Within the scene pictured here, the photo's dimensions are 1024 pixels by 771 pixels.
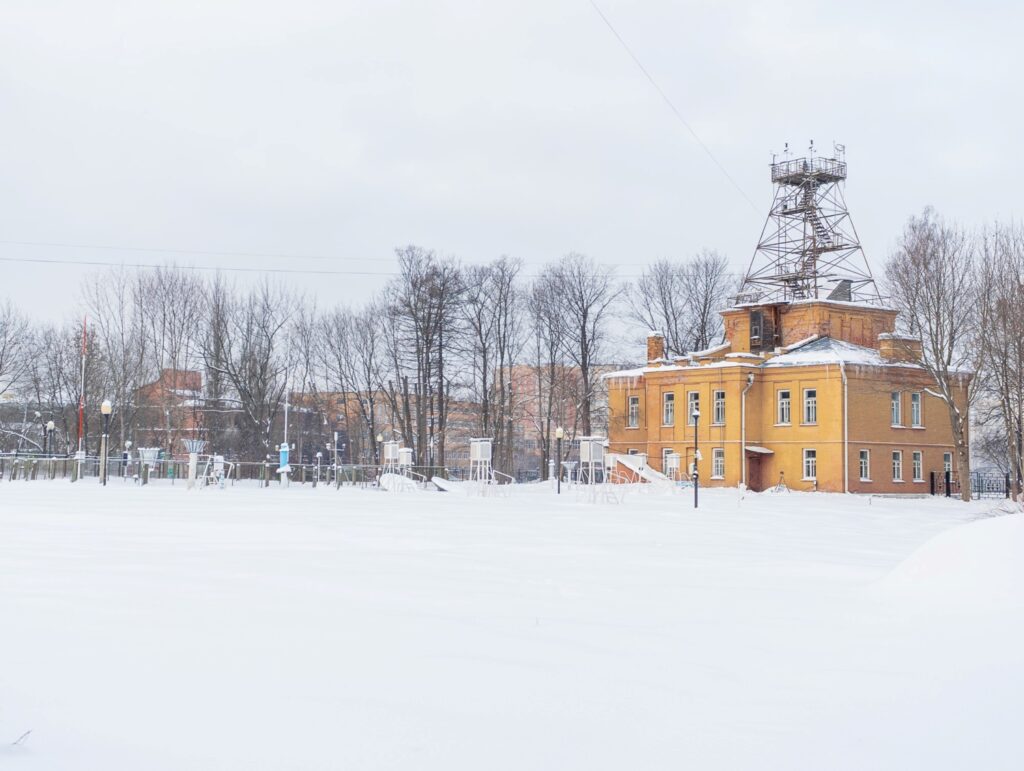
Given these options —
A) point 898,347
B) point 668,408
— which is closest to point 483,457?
point 668,408

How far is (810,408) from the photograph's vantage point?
52.6 metres

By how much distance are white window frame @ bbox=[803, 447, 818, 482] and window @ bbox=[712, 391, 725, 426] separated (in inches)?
177

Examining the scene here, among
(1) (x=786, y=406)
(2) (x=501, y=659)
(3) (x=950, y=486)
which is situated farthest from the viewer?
(3) (x=950, y=486)

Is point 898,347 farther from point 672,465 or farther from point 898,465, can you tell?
point 672,465

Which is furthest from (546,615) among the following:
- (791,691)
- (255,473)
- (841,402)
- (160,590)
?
(255,473)

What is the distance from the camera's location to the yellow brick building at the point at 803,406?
2021 inches

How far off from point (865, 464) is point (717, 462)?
7200 millimetres

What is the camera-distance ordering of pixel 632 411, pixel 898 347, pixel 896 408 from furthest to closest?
pixel 632 411, pixel 896 408, pixel 898 347

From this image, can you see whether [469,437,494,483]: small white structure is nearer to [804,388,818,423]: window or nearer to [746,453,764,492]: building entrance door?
[746,453,764,492]: building entrance door

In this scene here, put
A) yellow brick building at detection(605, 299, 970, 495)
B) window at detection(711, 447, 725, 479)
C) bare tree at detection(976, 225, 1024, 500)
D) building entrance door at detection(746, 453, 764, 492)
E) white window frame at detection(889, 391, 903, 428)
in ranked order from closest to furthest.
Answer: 1. bare tree at detection(976, 225, 1024, 500)
2. yellow brick building at detection(605, 299, 970, 495)
3. white window frame at detection(889, 391, 903, 428)
4. building entrance door at detection(746, 453, 764, 492)
5. window at detection(711, 447, 725, 479)

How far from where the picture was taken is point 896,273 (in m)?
45.1

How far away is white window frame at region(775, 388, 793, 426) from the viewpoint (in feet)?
175

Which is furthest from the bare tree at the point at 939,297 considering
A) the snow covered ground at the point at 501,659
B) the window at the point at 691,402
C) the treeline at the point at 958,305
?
the snow covered ground at the point at 501,659

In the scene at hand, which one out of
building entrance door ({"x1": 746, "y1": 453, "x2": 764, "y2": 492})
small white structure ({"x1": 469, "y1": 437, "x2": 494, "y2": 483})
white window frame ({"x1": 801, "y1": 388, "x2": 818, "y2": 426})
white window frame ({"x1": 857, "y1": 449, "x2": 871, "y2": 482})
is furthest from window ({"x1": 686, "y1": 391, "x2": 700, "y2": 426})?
small white structure ({"x1": 469, "y1": 437, "x2": 494, "y2": 483})
